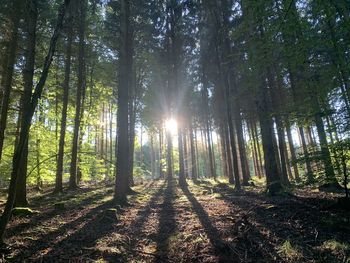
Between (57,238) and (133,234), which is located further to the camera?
(133,234)

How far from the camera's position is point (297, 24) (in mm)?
5848

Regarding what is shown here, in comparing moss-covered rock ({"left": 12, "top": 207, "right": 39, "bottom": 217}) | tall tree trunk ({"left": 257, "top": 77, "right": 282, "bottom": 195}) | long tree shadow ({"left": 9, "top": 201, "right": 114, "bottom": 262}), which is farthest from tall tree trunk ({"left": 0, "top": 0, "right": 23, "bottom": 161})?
tall tree trunk ({"left": 257, "top": 77, "right": 282, "bottom": 195})

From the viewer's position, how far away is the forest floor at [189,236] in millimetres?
4371

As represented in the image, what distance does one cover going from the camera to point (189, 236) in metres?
5.58

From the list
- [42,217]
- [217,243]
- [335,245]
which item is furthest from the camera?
[42,217]

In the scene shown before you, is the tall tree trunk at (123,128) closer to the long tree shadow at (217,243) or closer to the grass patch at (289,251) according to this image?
the long tree shadow at (217,243)

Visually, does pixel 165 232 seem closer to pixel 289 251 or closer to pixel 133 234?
pixel 133 234

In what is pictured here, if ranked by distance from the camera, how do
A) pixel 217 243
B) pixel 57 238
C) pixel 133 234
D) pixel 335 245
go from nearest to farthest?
pixel 335 245
pixel 217 243
pixel 57 238
pixel 133 234

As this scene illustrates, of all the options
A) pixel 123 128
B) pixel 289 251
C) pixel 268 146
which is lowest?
pixel 289 251

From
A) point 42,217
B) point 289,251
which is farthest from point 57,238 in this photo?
point 289,251

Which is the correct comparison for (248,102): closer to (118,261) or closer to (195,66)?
(195,66)

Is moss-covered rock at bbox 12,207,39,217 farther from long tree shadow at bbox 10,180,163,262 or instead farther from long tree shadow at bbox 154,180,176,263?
long tree shadow at bbox 154,180,176,263

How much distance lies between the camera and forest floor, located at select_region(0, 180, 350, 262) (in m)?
4.37

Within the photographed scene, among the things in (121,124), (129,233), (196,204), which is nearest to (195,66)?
(121,124)
